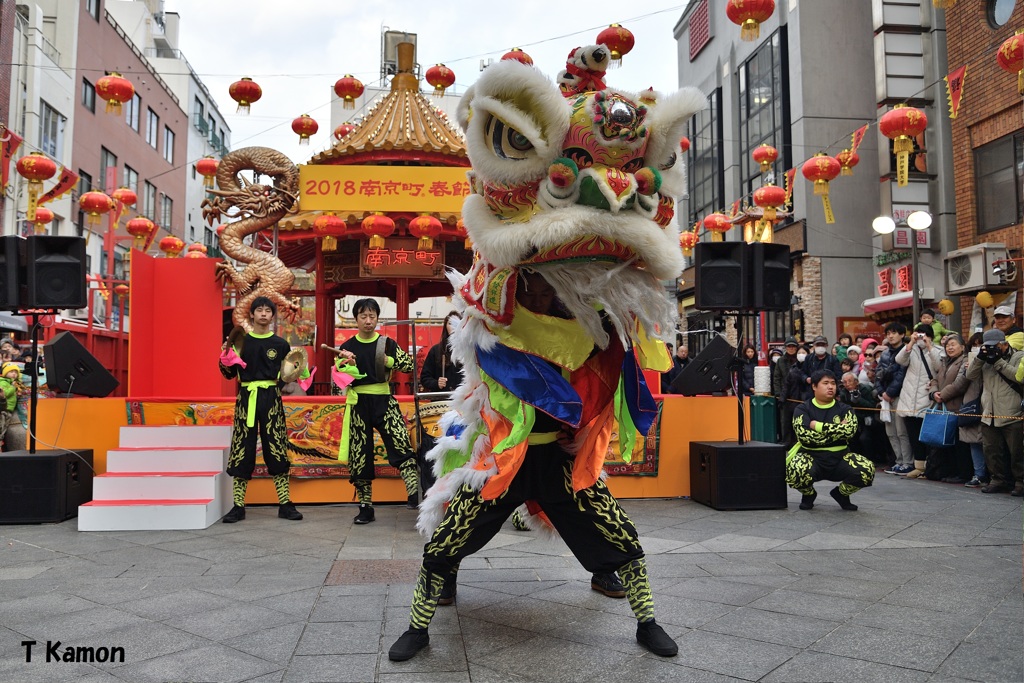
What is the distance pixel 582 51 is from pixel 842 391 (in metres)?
6.79

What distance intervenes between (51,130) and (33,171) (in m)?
11.0

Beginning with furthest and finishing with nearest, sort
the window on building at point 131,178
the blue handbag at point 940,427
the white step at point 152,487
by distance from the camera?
the window on building at point 131,178, the blue handbag at point 940,427, the white step at point 152,487

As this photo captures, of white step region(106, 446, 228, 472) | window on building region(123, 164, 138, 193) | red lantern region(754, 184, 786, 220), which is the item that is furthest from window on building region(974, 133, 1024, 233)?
window on building region(123, 164, 138, 193)

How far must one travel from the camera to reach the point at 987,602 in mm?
3314

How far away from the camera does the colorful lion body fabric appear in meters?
2.54

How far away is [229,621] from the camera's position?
10.1 ft

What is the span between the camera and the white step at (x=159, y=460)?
18.4 feet

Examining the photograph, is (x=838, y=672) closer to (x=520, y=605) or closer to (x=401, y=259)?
(x=520, y=605)

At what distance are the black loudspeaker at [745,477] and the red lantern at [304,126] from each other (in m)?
6.74

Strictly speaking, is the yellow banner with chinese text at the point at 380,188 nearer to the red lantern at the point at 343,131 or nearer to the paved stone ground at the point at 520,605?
the red lantern at the point at 343,131

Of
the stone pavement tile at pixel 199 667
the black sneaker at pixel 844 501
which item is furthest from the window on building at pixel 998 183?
the stone pavement tile at pixel 199 667

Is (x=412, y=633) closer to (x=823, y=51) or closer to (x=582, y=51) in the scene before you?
(x=582, y=51)

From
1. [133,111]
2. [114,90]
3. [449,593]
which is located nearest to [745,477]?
[449,593]

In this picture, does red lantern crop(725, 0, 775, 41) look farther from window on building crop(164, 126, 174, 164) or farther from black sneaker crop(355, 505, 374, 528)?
window on building crop(164, 126, 174, 164)
